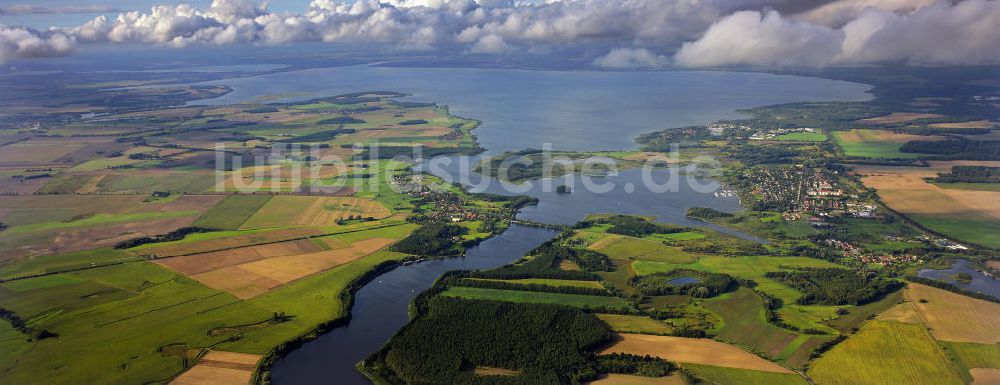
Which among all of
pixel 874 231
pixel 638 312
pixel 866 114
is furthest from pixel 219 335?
pixel 866 114

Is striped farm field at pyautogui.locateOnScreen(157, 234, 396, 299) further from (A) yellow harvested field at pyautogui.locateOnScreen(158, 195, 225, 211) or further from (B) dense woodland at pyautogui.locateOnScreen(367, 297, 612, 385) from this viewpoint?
(A) yellow harvested field at pyautogui.locateOnScreen(158, 195, 225, 211)

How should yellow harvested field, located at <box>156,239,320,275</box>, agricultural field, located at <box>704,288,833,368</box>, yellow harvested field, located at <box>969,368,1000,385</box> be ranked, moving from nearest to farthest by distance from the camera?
1. yellow harvested field, located at <box>969,368,1000,385</box>
2. agricultural field, located at <box>704,288,833,368</box>
3. yellow harvested field, located at <box>156,239,320,275</box>

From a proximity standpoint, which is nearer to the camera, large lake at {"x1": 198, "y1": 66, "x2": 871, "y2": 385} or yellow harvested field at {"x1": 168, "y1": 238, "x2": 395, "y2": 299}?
large lake at {"x1": 198, "y1": 66, "x2": 871, "y2": 385}

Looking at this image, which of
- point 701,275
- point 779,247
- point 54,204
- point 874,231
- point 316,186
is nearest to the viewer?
point 701,275

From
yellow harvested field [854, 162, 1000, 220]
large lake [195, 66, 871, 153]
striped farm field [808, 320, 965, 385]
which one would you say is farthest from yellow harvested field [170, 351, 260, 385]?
large lake [195, 66, 871, 153]

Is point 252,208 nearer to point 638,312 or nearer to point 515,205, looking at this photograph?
point 515,205

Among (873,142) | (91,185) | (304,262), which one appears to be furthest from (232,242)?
(873,142)

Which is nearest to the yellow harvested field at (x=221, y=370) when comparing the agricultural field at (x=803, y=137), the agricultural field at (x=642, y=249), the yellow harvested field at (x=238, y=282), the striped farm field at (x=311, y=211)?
the yellow harvested field at (x=238, y=282)
